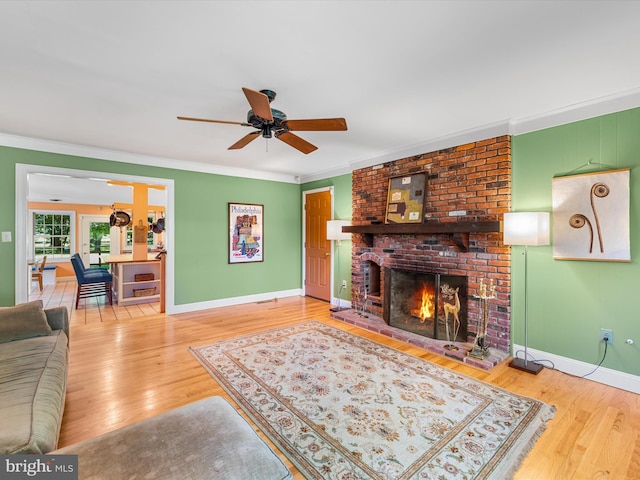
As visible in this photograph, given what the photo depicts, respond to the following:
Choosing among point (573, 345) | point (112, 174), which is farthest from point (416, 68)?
point (112, 174)

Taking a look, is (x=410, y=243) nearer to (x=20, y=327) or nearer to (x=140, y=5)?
(x=140, y=5)

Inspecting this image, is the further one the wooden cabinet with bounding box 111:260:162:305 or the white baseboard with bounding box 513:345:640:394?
the wooden cabinet with bounding box 111:260:162:305

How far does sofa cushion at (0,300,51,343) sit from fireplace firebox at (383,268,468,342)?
360 cm

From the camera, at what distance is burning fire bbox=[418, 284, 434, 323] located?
3.74 metres

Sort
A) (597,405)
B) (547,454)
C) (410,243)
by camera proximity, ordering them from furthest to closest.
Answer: (410,243) → (597,405) → (547,454)

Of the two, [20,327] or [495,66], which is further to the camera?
[20,327]

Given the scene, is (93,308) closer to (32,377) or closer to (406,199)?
(32,377)

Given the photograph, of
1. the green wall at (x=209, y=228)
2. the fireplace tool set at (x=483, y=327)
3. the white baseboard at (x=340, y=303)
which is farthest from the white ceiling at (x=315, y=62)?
the white baseboard at (x=340, y=303)

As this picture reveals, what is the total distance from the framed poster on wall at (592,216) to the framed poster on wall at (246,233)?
4420 mm

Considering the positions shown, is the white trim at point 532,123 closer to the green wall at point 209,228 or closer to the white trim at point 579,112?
the white trim at point 579,112

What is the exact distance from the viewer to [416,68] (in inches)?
84.9

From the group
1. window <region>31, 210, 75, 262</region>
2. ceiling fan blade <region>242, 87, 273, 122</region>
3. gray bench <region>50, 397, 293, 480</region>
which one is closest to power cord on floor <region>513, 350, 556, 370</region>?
gray bench <region>50, 397, 293, 480</region>

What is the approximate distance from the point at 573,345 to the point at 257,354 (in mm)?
3025

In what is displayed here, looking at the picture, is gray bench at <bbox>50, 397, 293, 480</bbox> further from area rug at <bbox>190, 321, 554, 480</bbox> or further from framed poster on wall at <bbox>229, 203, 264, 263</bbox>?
framed poster on wall at <bbox>229, 203, 264, 263</bbox>
